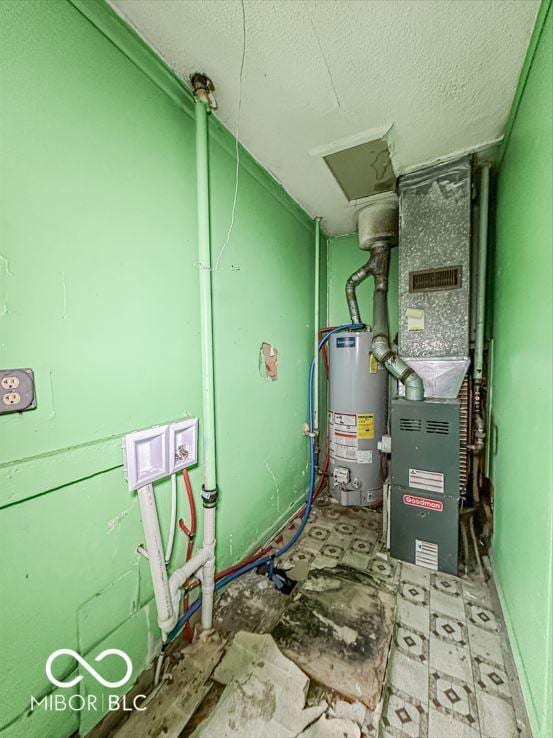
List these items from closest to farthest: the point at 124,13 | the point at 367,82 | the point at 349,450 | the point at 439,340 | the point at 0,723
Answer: the point at 0,723
the point at 124,13
the point at 367,82
the point at 439,340
the point at 349,450

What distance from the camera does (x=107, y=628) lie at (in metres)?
0.93

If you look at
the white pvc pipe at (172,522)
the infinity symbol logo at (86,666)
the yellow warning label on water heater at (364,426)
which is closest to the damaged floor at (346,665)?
the infinity symbol logo at (86,666)

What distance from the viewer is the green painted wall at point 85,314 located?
720mm

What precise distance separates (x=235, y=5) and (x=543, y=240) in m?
1.27

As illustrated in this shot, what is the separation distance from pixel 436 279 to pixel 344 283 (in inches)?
39.7

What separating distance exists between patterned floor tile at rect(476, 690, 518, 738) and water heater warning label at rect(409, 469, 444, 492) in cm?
77

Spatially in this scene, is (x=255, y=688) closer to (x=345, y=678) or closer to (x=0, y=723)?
(x=345, y=678)

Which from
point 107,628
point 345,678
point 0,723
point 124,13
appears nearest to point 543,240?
point 124,13

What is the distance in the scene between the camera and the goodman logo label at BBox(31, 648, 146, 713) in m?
0.79

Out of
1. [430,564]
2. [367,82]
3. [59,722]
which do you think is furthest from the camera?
[430,564]

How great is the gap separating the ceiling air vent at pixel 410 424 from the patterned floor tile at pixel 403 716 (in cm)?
108

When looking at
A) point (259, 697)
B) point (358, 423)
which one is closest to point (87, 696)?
point (259, 697)

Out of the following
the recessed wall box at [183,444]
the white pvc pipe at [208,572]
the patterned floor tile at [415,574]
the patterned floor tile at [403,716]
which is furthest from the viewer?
the patterned floor tile at [415,574]

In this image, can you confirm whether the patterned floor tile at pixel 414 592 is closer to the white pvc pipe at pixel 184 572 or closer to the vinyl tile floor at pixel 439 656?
the vinyl tile floor at pixel 439 656
